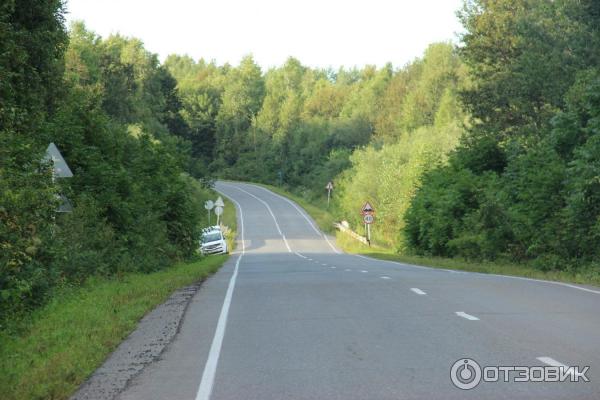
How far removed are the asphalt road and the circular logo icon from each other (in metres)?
0.08

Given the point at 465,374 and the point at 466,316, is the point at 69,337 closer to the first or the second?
the point at 466,316

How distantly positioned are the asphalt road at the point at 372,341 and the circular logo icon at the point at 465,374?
0.08 m

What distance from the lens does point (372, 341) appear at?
433 inches

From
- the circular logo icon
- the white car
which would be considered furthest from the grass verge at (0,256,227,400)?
the white car

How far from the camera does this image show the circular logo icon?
8.08 meters

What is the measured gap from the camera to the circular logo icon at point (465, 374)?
8.08m

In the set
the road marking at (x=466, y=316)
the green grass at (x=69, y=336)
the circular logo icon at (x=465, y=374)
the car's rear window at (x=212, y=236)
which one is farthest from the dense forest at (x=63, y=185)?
the car's rear window at (x=212, y=236)

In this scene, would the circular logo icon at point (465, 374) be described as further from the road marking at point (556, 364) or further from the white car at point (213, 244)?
the white car at point (213, 244)

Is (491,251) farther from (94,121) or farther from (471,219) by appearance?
(94,121)

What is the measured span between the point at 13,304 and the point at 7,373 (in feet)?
17.6

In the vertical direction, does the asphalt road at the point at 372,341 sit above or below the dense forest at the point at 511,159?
below

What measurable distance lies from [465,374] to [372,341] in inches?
101

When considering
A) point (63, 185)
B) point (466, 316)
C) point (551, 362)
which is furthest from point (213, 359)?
point (63, 185)

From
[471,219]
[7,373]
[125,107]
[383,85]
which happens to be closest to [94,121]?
[471,219]
